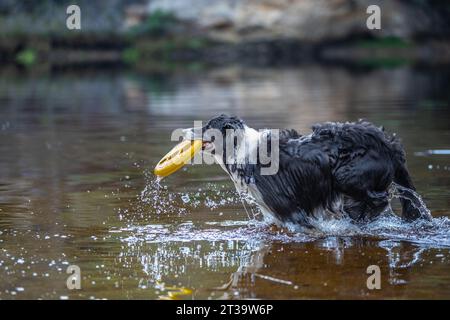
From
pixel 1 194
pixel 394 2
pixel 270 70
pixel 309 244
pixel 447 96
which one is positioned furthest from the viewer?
pixel 394 2

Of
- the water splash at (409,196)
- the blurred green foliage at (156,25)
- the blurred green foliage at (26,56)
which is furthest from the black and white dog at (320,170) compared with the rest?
the blurred green foliage at (26,56)

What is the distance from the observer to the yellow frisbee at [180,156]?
7762 millimetres

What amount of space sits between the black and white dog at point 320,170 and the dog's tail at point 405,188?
11mm

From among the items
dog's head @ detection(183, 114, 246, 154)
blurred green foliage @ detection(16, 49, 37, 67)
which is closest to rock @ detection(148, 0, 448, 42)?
blurred green foliage @ detection(16, 49, 37, 67)

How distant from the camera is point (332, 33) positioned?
40.7 metres

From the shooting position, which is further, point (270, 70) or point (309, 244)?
point (270, 70)

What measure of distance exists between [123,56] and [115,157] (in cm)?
2932

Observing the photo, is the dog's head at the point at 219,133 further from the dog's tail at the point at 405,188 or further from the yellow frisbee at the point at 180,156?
the dog's tail at the point at 405,188

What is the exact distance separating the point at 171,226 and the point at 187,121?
8794 millimetres

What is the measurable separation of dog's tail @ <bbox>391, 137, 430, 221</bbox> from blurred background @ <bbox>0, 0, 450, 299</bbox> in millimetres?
284

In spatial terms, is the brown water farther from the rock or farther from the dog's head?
the rock

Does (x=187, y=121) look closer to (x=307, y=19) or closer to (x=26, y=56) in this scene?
(x=307, y=19)
